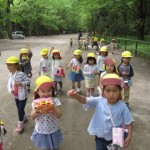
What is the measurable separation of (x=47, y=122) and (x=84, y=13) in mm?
68107

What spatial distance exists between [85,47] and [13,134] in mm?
22283

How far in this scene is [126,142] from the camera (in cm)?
355

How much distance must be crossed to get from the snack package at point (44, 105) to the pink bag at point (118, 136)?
97cm

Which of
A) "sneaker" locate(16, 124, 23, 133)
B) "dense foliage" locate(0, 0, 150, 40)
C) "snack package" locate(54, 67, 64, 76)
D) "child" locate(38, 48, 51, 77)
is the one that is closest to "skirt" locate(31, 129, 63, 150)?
"sneaker" locate(16, 124, 23, 133)

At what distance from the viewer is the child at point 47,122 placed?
4172 mm

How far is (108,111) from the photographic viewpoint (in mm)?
3678

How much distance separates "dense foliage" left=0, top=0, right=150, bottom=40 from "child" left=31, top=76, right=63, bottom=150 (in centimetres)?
→ 2306

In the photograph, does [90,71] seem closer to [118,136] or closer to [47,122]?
[47,122]

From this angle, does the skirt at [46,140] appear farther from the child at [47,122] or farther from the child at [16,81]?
the child at [16,81]

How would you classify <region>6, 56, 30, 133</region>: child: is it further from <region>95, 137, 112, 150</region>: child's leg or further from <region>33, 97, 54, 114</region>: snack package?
<region>95, 137, 112, 150</region>: child's leg

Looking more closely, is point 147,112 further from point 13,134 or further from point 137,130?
point 13,134

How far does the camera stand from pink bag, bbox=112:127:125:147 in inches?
137

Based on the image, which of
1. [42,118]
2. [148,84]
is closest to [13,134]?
[42,118]

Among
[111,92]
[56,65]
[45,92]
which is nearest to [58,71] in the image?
[56,65]
